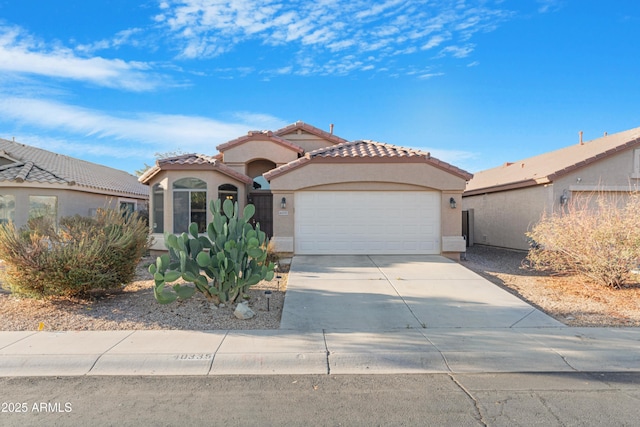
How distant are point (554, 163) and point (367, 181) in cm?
862

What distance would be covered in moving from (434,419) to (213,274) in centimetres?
472

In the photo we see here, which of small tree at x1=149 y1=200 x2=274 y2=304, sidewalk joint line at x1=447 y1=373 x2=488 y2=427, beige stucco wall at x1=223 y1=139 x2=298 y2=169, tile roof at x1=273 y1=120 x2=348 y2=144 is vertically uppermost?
tile roof at x1=273 y1=120 x2=348 y2=144

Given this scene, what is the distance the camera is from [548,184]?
14281 millimetres

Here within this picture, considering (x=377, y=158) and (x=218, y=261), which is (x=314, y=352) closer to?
(x=218, y=261)

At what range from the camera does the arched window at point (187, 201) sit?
45.4 ft

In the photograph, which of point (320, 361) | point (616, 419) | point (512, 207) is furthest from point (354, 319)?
point (512, 207)

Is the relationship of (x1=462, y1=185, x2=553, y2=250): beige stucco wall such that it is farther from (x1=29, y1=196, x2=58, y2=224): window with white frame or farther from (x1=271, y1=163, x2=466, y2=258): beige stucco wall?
(x1=29, y1=196, x2=58, y2=224): window with white frame

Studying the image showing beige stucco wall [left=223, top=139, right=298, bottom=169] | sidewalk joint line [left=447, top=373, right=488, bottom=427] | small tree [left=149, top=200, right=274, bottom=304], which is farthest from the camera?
beige stucco wall [left=223, top=139, right=298, bottom=169]

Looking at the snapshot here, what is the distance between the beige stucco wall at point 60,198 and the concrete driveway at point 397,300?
883 centimetres

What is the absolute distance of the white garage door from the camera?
1323 centimetres

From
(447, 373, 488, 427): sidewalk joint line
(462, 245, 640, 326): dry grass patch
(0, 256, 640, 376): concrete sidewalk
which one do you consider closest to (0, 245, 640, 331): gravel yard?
(462, 245, 640, 326): dry grass patch

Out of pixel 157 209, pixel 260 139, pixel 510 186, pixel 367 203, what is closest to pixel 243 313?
pixel 367 203

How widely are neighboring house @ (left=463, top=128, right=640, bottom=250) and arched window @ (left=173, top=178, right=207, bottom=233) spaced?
1254cm

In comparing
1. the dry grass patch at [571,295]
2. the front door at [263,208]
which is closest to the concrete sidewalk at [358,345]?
the dry grass patch at [571,295]
